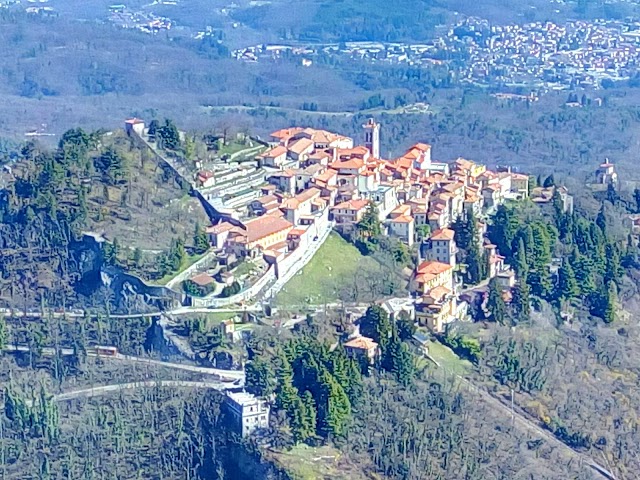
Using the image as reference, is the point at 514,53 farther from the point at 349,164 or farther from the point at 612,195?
the point at 349,164

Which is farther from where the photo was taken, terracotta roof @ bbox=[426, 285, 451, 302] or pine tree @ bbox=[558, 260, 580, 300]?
pine tree @ bbox=[558, 260, 580, 300]

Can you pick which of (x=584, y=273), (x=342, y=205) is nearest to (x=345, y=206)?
(x=342, y=205)

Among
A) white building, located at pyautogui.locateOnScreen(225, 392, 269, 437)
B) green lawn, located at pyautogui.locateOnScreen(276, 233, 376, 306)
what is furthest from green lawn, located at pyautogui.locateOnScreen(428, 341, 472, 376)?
white building, located at pyautogui.locateOnScreen(225, 392, 269, 437)

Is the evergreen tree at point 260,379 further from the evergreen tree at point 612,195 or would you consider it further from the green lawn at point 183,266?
the evergreen tree at point 612,195

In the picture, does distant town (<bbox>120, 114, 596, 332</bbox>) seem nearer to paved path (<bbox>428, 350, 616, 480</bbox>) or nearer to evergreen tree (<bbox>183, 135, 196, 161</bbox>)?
evergreen tree (<bbox>183, 135, 196, 161</bbox>)

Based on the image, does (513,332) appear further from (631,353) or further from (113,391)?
(113,391)

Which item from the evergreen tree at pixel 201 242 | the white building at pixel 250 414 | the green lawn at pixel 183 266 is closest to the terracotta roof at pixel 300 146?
the evergreen tree at pixel 201 242
